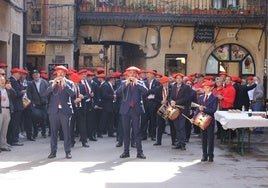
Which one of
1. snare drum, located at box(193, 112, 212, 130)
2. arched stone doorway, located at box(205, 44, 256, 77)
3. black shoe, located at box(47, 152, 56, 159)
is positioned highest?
arched stone doorway, located at box(205, 44, 256, 77)

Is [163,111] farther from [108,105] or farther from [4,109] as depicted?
[4,109]

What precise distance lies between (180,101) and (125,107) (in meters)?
2.04

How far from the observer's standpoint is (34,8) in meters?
22.2

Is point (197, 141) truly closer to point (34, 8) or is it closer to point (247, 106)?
point (247, 106)

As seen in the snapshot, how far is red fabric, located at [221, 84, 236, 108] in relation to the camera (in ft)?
51.9

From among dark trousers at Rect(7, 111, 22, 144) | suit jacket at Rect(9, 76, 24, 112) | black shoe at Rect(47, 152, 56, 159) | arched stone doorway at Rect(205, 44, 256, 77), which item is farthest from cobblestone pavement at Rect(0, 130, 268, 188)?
arched stone doorway at Rect(205, 44, 256, 77)

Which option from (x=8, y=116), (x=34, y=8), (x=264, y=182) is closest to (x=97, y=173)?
(x=264, y=182)

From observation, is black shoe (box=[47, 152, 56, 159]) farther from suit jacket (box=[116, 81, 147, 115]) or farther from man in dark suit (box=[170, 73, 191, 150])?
man in dark suit (box=[170, 73, 191, 150])

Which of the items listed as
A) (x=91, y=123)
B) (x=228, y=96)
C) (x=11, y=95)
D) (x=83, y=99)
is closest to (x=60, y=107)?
Result: (x=11, y=95)

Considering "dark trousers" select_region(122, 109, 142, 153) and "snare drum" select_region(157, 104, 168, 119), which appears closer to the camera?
"dark trousers" select_region(122, 109, 142, 153)

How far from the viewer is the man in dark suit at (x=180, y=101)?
14078 millimetres

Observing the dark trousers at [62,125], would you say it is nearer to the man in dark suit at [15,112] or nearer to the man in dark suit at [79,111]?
the man in dark suit at [79,111]

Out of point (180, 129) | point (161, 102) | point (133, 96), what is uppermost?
point (133, 96)

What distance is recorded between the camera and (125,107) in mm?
12617
